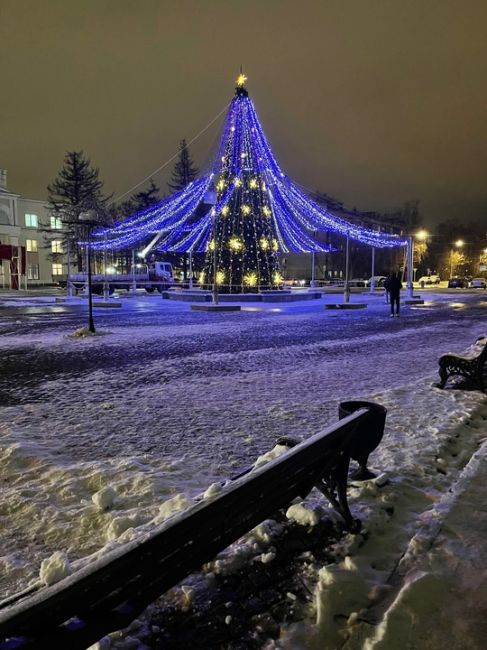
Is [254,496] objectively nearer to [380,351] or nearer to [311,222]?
[380,351]

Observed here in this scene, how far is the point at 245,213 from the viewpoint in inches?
1105

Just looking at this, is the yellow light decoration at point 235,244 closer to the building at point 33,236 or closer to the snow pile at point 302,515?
the snow pile at point 302,515

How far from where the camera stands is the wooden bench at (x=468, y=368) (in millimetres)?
6807

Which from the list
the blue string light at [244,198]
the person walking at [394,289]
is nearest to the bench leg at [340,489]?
the person walking at [394,289]

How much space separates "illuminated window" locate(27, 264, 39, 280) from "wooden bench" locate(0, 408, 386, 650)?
61.8 metres

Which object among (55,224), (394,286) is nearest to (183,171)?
(55,224)

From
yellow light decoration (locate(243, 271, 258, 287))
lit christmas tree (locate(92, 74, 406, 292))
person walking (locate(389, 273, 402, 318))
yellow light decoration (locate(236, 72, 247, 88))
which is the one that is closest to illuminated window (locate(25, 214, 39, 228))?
lit christmas tree (locate(92, 74, 406, 292))

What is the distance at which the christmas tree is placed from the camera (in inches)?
1062

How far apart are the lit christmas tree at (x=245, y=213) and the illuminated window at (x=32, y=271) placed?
32.8 m

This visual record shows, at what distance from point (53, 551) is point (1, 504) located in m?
0.88

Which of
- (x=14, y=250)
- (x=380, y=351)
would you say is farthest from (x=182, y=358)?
(x=14, y=250)

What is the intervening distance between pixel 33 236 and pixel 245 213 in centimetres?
4040

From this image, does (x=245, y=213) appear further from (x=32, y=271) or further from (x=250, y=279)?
(x=32, y=271)

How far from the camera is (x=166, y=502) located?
3.47 metres
